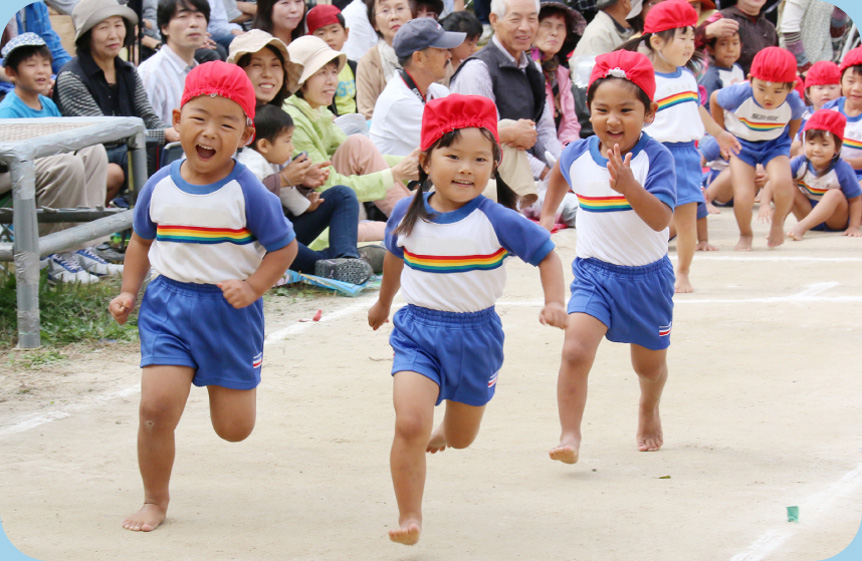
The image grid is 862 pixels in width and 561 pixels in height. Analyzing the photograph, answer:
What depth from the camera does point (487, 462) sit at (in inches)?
164

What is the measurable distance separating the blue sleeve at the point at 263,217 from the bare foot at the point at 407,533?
1059 millimetres

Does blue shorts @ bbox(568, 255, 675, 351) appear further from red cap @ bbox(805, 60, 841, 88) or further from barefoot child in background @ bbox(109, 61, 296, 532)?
red cap @ bbox(805, 60, 841, 88)

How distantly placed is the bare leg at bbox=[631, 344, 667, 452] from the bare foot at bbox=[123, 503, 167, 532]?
193 cm

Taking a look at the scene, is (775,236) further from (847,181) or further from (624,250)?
(624,250)

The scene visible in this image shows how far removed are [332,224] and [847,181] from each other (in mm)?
5155

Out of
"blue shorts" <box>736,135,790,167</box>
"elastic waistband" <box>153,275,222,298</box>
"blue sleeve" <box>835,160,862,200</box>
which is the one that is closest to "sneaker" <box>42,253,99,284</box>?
"elastic waistband" <box>153,275,222,298</box>

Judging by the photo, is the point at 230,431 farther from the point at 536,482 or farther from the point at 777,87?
the point at 777,87

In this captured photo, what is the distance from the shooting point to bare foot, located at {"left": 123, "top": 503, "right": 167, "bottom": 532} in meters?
3.43

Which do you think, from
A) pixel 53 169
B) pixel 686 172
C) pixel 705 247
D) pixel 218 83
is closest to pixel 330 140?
pixel 53 169

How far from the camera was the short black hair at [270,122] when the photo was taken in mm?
6570

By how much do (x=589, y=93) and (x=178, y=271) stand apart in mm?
1829

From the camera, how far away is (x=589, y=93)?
4316 mm

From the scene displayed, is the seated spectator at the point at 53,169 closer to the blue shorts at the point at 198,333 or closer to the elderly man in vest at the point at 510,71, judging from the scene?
the blue shorts at the point at 198,333

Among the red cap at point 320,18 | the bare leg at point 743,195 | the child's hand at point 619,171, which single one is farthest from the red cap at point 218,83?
the red cap at point 320,18
